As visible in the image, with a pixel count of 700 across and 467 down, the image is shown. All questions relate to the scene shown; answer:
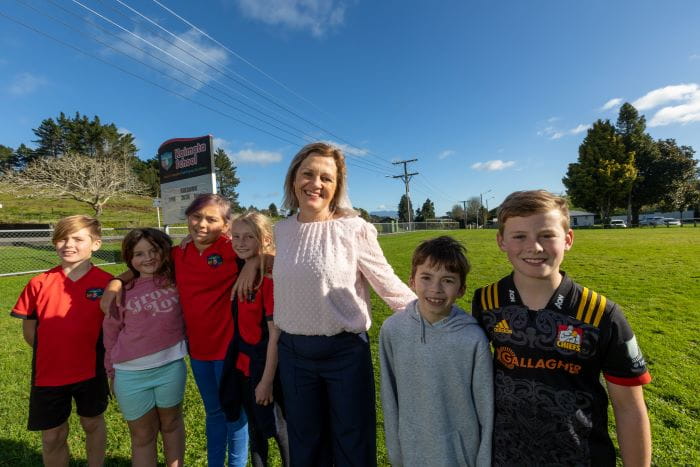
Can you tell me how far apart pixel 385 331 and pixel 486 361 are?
51 centimetres

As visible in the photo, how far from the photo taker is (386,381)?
1.77 metres

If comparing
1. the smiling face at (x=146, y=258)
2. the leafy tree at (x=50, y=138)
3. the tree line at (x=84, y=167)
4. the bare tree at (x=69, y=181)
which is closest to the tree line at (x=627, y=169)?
the tree line at (x=84, y=167)

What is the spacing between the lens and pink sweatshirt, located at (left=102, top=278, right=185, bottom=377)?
2191 mm

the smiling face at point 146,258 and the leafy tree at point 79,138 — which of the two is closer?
the smiling face at point 146,258

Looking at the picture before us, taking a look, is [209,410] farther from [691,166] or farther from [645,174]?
[691,166]

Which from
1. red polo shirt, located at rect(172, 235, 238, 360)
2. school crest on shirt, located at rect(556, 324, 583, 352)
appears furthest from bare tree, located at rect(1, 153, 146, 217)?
school crest on shirt, located at rect(556, 324, 583, 352)

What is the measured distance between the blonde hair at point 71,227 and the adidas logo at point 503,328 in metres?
2.76


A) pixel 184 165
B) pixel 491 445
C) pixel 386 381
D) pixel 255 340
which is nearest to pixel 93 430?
pixel 255 340

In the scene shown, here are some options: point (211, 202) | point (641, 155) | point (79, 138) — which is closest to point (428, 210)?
point (641, 155)

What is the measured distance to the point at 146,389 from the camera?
222 centimetres

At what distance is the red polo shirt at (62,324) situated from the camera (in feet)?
7.46

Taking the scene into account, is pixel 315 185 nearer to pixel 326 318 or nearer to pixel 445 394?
pixel 326 318

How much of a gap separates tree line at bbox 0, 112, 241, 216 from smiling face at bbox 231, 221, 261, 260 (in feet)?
0.95

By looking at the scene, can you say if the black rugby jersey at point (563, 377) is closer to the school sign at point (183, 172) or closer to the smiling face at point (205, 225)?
the smiling face at point (205, 225)
